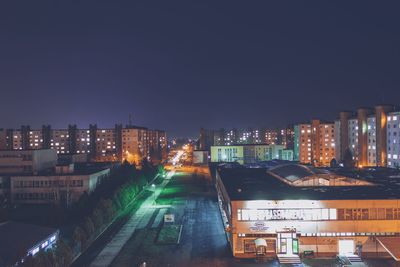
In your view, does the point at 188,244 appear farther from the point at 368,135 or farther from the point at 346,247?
the point at 368,135

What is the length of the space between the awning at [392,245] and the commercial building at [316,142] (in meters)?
46.7

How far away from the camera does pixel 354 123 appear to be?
58344 millimetres

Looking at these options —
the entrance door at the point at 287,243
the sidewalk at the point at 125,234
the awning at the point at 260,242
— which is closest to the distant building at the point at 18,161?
the sidewalk at the point at 125,234

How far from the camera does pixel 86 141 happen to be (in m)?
84.2

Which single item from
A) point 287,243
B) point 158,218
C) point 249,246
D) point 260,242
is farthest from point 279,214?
point 158,218

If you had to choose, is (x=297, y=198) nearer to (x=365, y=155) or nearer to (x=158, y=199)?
(x=158, y=199)

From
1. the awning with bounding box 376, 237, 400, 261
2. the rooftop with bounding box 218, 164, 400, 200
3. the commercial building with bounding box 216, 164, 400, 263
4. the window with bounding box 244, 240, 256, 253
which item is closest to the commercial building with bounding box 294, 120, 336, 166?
the rooftop with bounding box 218, 164, 400, 200

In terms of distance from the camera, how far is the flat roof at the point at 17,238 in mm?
16750

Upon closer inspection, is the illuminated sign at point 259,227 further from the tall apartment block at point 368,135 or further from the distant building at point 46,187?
the tall apartment block at point 368,135

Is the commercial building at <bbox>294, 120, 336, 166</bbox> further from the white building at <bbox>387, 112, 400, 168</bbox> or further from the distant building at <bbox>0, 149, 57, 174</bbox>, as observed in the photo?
the distant building at <bbox>0, 149, 57, 174</bbox>

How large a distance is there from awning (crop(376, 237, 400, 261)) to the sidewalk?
12973 millimetres

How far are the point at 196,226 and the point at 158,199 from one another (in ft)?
40.5

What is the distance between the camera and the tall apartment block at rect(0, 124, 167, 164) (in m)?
82.1

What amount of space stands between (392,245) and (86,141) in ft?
238
